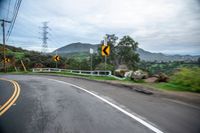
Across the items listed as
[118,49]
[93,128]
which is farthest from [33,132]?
[118,49]

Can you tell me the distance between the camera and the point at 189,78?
37.2 ft

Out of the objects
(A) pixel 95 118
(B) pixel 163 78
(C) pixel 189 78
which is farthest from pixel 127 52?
(A) pixel 95 118

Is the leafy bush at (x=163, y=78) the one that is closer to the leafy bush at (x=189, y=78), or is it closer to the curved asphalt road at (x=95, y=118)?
the leafy bush at (x=189, y=78)

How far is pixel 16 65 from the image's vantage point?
51812mm

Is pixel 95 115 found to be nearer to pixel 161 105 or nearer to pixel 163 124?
pixel 163 124

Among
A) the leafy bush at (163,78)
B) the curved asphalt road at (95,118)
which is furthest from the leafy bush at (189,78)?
the curved asphalt road at (95,118)

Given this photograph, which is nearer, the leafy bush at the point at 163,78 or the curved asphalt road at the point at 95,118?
the curved asphalt road at the point at 95,118

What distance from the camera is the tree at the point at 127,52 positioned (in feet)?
167

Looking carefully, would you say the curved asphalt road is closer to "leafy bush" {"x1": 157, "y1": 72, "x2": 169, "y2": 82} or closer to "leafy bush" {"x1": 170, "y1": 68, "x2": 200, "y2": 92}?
"leafy bush" {"x1": 170, "y1": 68, "x2": 200, "y2": 92}

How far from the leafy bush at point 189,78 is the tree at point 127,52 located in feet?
126

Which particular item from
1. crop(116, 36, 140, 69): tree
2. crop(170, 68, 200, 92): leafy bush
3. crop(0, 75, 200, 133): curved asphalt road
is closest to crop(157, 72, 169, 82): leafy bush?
crop(170, 68, 200, 92): leafy bush

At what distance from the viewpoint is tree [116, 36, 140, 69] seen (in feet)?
167

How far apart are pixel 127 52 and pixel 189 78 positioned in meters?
40.0

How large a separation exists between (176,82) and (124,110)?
626 cm
